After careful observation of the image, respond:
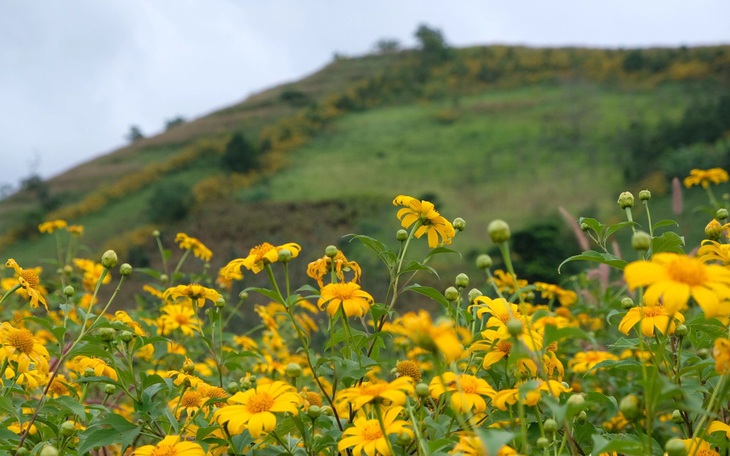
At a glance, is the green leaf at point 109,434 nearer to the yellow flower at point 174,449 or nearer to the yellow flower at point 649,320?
the yellow flower at point 174,449

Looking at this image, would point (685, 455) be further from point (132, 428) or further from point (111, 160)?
→ point (111, 160)

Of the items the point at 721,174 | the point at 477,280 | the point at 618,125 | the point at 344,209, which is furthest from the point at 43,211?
the point at 721,174

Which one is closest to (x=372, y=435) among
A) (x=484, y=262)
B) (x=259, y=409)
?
(x=259, y=409)

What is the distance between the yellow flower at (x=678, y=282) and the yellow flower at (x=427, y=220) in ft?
1.89

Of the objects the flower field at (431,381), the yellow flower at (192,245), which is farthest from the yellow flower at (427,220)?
the yellow flower at (192,245)

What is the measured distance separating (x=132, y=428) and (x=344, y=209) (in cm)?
1355

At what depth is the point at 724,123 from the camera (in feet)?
44.7

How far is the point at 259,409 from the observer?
972 mm

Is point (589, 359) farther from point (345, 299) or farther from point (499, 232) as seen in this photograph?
point (499, 232)

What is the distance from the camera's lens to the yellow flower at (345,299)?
1101 mm

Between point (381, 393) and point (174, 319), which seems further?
point (174, 319)

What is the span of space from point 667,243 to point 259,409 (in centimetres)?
79

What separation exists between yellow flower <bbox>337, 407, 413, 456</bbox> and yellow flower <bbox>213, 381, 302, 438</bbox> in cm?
9

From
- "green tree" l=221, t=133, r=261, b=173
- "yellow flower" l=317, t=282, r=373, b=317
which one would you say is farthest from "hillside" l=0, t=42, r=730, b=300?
"yellow flower" l=317, t=282, r=373, b=317
